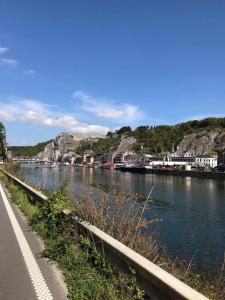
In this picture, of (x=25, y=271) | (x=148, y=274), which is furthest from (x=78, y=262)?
(x=148, y=274)

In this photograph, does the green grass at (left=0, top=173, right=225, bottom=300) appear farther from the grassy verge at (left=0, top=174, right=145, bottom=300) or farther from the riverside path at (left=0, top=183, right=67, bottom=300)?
the riverside path at (left=0, top=183, right=67, bottom=300)

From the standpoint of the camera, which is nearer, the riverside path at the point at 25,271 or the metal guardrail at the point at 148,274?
the metal guardrail at the point at 148,274

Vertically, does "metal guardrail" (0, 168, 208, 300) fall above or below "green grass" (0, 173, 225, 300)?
above

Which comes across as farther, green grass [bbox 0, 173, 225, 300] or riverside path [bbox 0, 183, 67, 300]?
riverside path [bbox 0, 183, 67, 300]

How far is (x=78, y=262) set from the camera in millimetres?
8539

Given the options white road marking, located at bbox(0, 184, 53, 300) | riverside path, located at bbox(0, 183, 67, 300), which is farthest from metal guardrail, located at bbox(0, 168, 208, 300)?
white road marking, located at bbox(0, 184, 53, 300)

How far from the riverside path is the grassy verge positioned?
0.23 m

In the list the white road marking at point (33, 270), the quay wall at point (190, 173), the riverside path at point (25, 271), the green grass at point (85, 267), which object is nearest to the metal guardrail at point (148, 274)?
the green grass at point (85, 267)

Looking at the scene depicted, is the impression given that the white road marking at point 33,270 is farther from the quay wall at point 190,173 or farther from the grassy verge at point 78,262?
the quay wall at point 190,173

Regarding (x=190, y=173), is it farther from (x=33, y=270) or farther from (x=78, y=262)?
(x=33, y=270)

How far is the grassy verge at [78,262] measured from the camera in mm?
6621

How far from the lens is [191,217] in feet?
115

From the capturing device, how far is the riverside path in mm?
6984

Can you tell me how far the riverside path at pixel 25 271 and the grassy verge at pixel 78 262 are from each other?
226 millimetres
